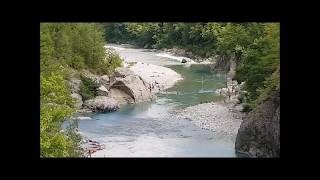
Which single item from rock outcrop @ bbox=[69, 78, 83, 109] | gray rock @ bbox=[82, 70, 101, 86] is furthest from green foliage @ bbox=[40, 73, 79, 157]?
gray rock @ bbox=[82, 70, 101, 86]

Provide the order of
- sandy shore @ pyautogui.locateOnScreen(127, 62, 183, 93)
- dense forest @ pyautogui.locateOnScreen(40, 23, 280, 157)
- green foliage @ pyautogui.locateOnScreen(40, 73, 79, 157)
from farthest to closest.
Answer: sandy shore @ pyautogui.locateOnScreen(127, 62, 183, 93), dense forest @ pyautogui.locateOnScreen(40, 23, 280, 157), green foliage @ pyautogui.locateOnScreen(40, 73, 79, 157)

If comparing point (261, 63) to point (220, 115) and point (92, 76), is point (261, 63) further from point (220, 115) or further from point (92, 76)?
point (92, 76)

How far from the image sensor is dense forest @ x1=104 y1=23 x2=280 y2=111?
57.3 ft

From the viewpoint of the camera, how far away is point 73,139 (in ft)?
40.2

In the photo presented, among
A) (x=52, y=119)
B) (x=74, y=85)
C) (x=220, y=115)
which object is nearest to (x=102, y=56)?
(x=74, y=85)

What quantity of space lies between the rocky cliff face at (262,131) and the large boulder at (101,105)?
6.54m

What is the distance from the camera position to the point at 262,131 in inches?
557

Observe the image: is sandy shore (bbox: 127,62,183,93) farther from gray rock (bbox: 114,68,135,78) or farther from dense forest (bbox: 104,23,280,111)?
dense forest (bbox: 104,23,280,111)

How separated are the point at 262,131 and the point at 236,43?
9649 millimetres

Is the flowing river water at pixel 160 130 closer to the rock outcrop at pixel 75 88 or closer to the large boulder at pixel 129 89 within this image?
the large boulder at pixel 129 89

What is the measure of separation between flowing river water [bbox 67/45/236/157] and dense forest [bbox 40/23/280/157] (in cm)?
139
